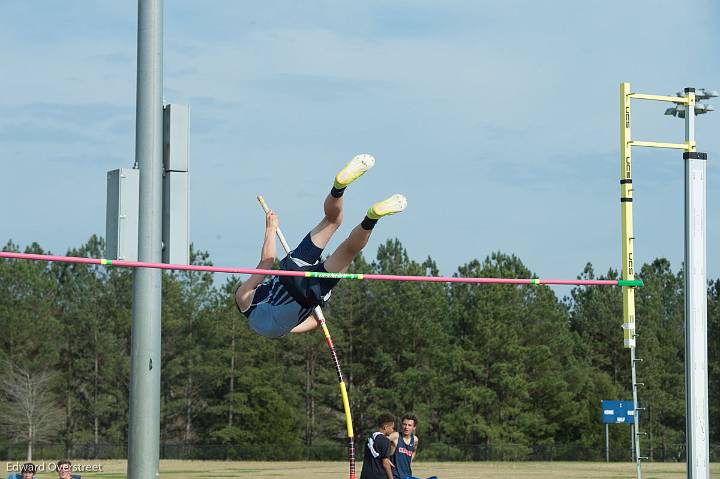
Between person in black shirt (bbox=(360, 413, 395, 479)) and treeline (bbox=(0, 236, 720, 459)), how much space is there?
117 feet

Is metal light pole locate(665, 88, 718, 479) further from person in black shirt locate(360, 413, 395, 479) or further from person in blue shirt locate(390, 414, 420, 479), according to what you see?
person in blue shirt locate(390, 414, 420, 479)

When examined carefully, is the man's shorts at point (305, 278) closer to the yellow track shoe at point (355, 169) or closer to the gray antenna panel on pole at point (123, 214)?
the yellow track shoe at point (355, 169)

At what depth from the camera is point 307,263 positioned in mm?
7086

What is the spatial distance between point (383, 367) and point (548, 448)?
7194 mm

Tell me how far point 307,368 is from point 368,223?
4362 cm

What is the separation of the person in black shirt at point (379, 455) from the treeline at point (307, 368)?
3565 cm

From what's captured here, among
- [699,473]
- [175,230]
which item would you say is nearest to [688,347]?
[699,473]

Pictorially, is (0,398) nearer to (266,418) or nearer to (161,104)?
(266,418)

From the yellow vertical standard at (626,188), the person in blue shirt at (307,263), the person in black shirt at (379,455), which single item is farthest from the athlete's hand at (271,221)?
the person in black shirt at (379,455)

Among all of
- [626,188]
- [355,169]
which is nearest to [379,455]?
[626,188]

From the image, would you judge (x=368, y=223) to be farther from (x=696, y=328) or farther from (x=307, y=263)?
(x=696, y=328)

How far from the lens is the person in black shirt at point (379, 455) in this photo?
10.4 meters

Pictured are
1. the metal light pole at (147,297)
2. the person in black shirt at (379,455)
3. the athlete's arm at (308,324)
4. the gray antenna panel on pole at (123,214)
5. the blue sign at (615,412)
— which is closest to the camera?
the gray antenna panel on pole at (123,214)

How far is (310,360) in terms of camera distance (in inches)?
1964
